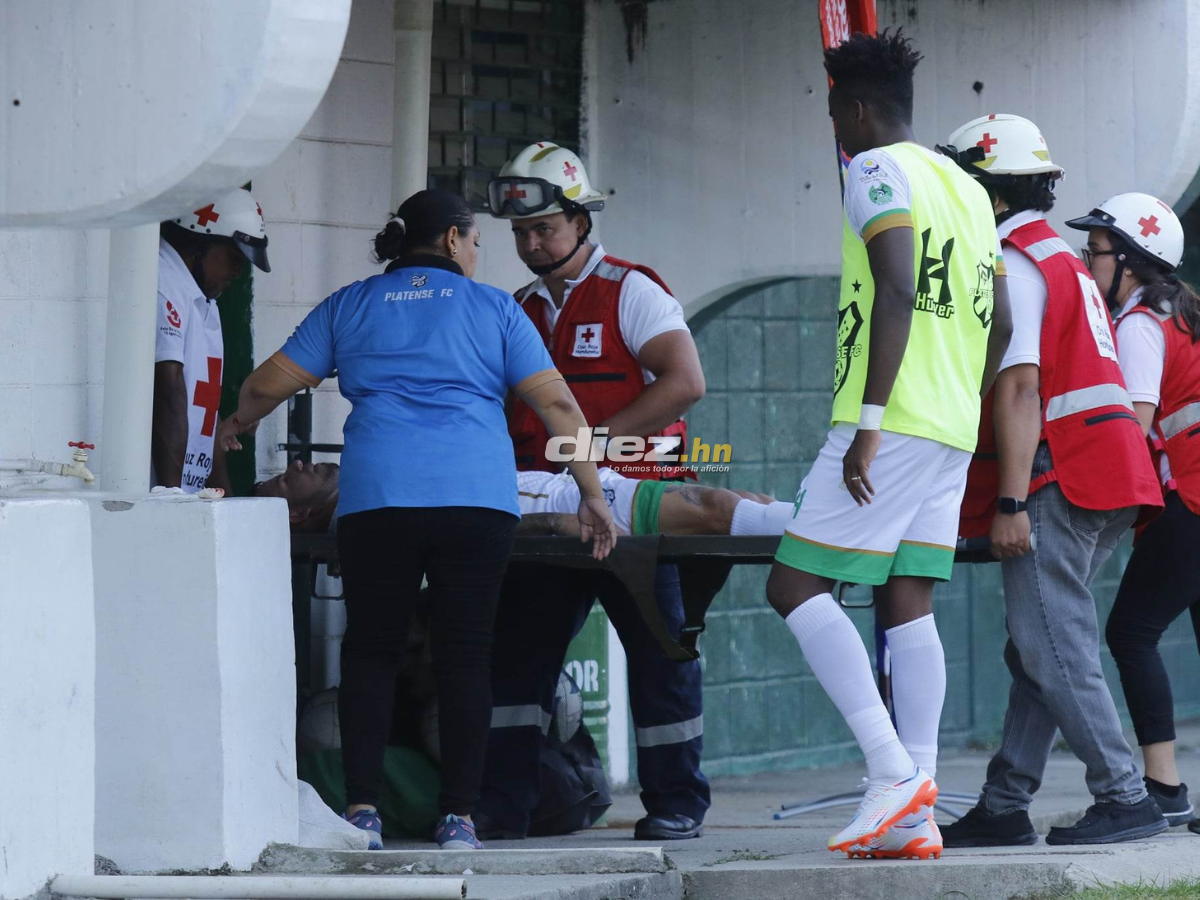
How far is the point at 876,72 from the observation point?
4.51 meters

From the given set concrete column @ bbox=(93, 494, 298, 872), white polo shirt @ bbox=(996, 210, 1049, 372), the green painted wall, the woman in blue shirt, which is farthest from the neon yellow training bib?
the green painted wall

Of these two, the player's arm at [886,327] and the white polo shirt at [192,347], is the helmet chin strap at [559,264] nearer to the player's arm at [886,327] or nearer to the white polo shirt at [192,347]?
the white polo shirt at [192,347]

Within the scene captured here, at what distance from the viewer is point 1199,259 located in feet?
37.3

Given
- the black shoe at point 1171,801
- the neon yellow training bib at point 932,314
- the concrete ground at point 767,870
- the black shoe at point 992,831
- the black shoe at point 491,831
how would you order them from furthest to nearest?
the black shoe at point 491,831 < the black shoe at point 1171,801 < the black shoe at point 992,831 < the neon yellow training bib at point 932,314 < the concrete ground at point 767,870

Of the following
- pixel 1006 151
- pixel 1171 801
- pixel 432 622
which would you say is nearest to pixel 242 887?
pixel 432 622

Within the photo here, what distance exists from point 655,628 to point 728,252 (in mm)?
2541

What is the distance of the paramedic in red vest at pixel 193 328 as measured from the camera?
17.3ft

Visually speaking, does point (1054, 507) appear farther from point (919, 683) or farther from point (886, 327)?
point (886, 327)

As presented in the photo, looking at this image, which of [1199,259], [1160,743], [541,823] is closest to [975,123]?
[1160,743]

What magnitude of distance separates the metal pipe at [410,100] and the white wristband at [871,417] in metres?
2.67

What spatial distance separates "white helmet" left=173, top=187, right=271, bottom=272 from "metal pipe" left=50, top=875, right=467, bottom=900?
233 cm

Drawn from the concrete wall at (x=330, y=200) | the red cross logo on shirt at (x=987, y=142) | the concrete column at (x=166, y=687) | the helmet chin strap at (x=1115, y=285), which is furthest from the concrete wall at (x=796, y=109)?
the concrete column at (x=166, y=687)

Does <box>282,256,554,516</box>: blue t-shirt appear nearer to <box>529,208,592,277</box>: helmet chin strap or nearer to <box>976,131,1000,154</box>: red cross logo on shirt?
<box>529,208,592,277</box>: helmet chin strap

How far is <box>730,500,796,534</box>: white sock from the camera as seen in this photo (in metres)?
5.13
